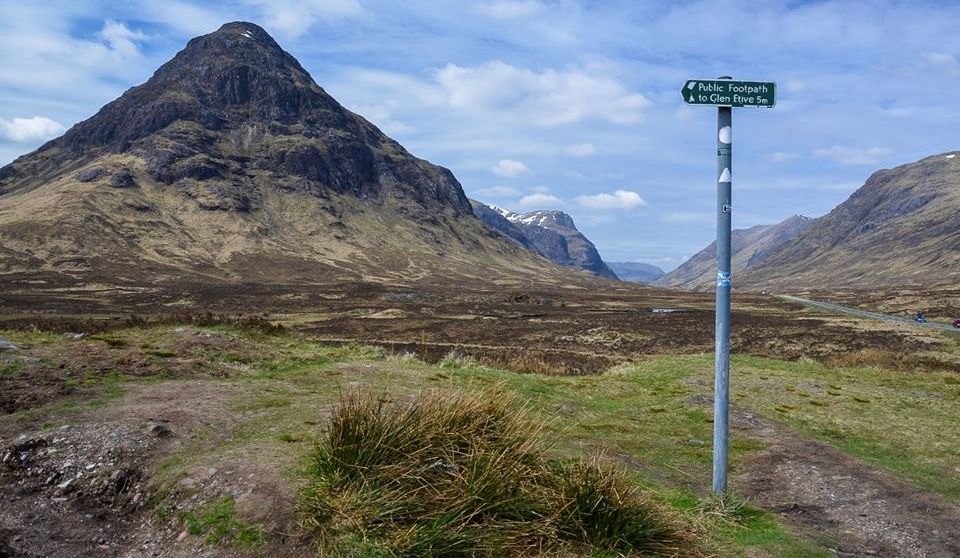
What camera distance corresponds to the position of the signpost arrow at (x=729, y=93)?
7535 millimetres

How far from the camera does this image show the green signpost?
24.8ft

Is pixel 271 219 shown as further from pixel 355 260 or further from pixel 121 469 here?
pixel 121 469

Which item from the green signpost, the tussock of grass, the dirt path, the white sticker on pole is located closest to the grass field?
the dirt path

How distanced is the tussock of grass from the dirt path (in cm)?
329

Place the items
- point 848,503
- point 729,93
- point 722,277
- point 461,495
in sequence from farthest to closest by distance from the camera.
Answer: point 848,503 < point 722,277 < point 729,93 < point 461,495

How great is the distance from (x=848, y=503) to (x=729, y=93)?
6414 mm

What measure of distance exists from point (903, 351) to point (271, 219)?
175 meters

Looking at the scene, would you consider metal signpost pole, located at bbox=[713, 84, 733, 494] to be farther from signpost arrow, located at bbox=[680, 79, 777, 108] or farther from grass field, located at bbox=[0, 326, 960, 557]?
grass field, located at bbox=[0, 326, 960, 557]

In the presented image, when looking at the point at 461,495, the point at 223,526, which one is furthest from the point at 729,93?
the point at 223,526

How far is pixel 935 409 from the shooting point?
17.7 meters

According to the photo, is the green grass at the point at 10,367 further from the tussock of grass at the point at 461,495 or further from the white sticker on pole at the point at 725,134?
the white sticker on pole at the point at 725,134

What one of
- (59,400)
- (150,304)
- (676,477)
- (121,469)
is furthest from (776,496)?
(150,304)

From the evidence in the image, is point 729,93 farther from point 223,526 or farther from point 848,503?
point 223,526

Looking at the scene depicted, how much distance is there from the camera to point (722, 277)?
26.2ft
